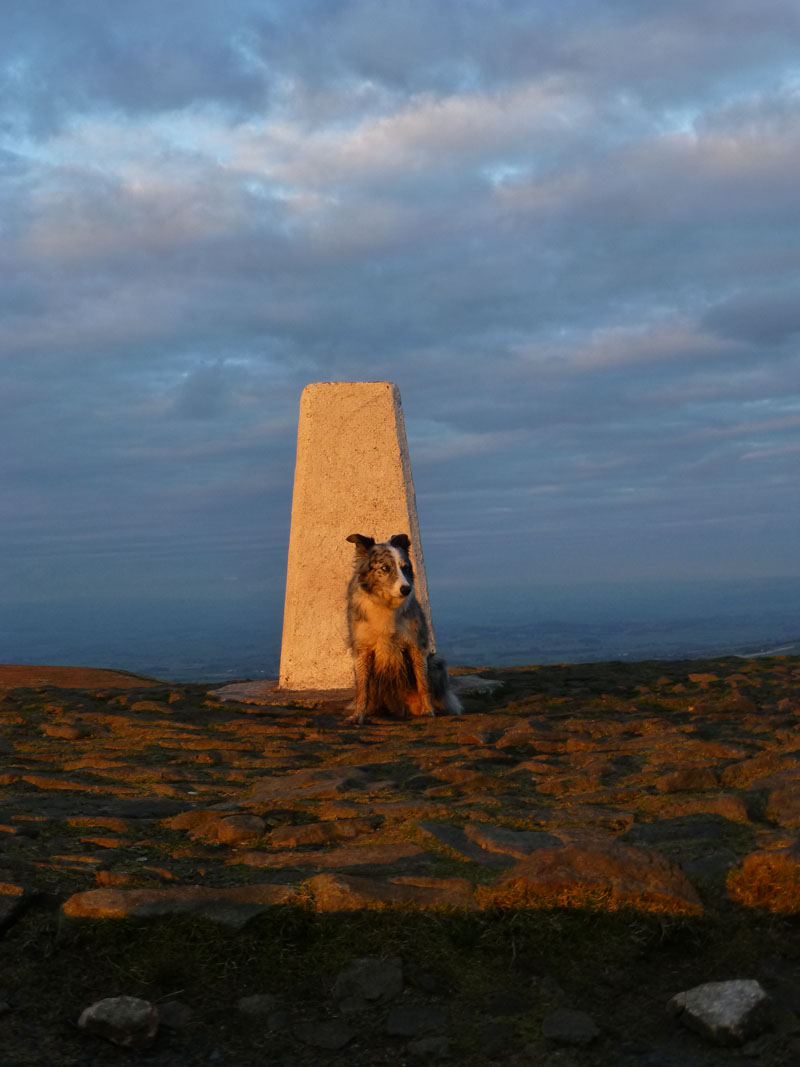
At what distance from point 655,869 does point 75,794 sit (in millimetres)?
3841

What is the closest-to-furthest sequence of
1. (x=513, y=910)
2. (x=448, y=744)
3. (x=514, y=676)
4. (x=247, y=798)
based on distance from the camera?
1. (x=513, y=910)
2. (x=247, y=798)
3. (x=448, y=744)
4. (x=514, y=676)

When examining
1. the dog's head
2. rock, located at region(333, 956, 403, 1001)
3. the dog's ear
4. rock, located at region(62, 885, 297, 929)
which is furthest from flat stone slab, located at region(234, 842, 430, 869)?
the dog's ear

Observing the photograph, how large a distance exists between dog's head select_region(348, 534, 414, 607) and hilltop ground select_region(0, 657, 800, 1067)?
3.37 meters

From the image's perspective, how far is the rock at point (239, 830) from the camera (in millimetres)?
4945

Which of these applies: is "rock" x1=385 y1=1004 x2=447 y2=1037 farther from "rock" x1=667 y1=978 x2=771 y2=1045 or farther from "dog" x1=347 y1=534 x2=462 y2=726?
"dog" x1=347 y1=534 x2=462 y2=726

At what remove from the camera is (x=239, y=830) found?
16.3 feet

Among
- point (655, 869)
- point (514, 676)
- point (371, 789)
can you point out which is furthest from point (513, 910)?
point (514, 676)

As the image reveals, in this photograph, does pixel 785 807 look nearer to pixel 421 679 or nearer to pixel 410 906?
pixel 410 906

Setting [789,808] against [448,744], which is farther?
[448,744]

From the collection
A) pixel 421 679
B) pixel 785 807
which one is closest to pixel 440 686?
pixel 421 679

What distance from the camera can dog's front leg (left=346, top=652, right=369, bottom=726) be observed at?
10.3 m

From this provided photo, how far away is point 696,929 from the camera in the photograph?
140 inches

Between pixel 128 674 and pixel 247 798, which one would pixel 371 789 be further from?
pixel 128 674

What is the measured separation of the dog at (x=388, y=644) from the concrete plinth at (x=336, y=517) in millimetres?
1877
